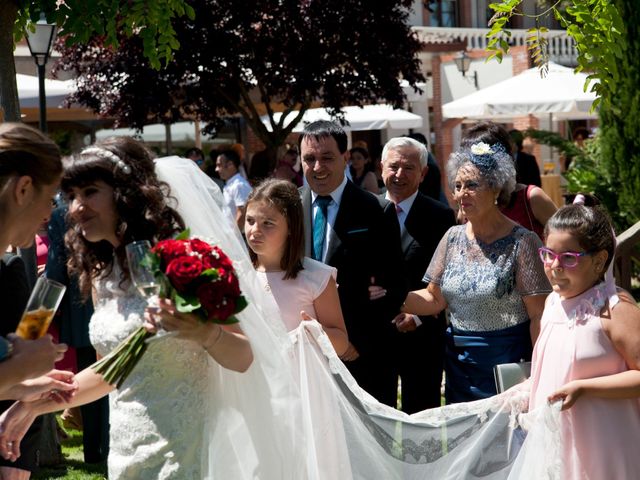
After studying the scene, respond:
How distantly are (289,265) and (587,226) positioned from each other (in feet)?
5.13

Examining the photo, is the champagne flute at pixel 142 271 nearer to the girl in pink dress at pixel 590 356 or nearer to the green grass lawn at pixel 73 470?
the girl in pink dress at pixel 590 356

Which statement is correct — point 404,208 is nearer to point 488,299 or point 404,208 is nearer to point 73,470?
point 488,299

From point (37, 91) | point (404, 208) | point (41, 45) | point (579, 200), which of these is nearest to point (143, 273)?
point (579, 200)

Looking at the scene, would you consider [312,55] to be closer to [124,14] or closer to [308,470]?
[124,14]

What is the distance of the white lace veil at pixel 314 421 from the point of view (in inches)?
149

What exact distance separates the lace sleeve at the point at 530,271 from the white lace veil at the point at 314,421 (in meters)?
0.65

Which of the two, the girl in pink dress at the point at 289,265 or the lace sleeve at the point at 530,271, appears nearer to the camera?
the lace sleeve at the point at 530,271

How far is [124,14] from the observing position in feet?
22.2

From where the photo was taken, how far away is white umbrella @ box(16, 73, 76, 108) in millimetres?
13578

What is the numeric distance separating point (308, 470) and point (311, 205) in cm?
203

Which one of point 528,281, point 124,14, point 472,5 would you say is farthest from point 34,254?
point 472,5

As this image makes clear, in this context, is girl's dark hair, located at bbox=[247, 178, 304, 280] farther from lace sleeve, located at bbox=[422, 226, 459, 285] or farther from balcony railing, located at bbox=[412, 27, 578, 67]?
balcony railing, located at bbox=[412, 27, 578, 67]

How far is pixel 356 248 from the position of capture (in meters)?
5.67

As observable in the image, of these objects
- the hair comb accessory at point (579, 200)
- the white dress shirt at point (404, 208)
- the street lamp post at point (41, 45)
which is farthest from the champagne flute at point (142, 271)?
the street lamp post at point (41, 45)
